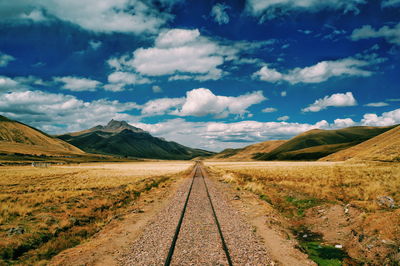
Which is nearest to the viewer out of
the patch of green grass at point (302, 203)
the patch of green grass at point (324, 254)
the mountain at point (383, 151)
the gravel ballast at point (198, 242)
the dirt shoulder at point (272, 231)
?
the gravel ballast at point (198, 242)

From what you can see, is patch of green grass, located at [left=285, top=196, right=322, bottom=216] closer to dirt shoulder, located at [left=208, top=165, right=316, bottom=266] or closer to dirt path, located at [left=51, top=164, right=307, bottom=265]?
dirt shoulder, located at [left=208, top=165, right=316, bottom=266]

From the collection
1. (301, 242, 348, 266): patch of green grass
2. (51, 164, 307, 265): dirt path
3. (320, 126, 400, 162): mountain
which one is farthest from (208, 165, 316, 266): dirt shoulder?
(320, 126, 400, 162): mountain

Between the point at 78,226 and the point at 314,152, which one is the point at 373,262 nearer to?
the point at 78,226

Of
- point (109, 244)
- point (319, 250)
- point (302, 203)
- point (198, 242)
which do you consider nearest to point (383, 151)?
point (302, 203)

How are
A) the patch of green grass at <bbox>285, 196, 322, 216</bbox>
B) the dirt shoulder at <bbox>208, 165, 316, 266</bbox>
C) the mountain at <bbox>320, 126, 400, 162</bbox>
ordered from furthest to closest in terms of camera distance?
the mountain at <bbox>320, 126, 400, 162</bbox>, the patch of green grass at <bbox>285, 196, 322, 216</bbox>, the dirt shoulder at <bbox>208, 165, 316, 266</bbox>

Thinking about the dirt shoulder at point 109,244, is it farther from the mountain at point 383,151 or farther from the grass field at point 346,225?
the mountain at point 383,151

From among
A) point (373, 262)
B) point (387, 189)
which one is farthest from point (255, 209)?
point (387, 189)

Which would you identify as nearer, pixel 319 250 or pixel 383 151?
pixel 319 250

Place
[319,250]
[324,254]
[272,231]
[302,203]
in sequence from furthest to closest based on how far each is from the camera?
[302,203], [272,231], [319,250], [324,254]

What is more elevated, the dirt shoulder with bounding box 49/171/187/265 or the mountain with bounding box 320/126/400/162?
the mountain with bounding box 320/126/400/162

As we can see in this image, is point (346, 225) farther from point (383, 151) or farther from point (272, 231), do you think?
point (383, 151)

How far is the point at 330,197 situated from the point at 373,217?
22.3 feet

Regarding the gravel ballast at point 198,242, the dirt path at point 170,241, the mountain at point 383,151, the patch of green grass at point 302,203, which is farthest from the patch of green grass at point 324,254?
the mountain at point 383,151

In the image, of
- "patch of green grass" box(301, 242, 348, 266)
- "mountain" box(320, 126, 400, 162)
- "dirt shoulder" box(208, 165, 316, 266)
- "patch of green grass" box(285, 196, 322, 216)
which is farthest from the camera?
"mountain" box(320, 126, 400, 162)
